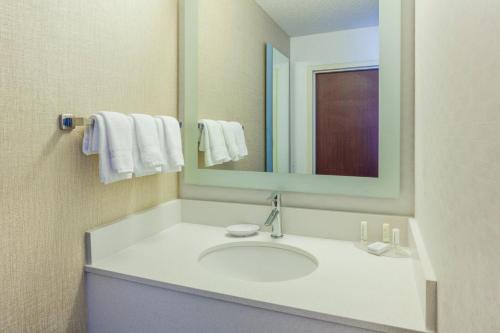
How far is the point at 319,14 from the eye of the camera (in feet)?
4.74

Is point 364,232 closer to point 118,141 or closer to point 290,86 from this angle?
point 290,86

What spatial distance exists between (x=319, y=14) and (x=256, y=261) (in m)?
1.10

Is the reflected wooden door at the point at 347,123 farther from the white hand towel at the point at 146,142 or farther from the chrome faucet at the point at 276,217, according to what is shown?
the white hand towel at the point at 146,142

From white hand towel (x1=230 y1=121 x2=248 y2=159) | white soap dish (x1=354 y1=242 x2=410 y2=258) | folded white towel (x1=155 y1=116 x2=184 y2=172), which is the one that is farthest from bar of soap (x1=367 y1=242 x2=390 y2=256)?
folded white towel (x1=155 y1=116 x2=184 y2=172)

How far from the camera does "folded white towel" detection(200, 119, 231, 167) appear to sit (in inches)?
64.0

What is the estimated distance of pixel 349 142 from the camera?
55.2 inches

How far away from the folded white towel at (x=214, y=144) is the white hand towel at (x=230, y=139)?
0.05 feet

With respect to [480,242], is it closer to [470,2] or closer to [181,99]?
[470,2]

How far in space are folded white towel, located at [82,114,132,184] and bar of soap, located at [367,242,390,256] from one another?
0.98m

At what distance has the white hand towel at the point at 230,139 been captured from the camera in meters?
1.62

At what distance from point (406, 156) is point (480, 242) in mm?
983

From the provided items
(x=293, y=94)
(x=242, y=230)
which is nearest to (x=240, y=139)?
(x=293, y=94)

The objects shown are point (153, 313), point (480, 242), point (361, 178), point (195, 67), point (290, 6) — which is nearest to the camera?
point (480, 242)

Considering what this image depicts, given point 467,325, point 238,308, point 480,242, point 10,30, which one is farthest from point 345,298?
point 10,30
